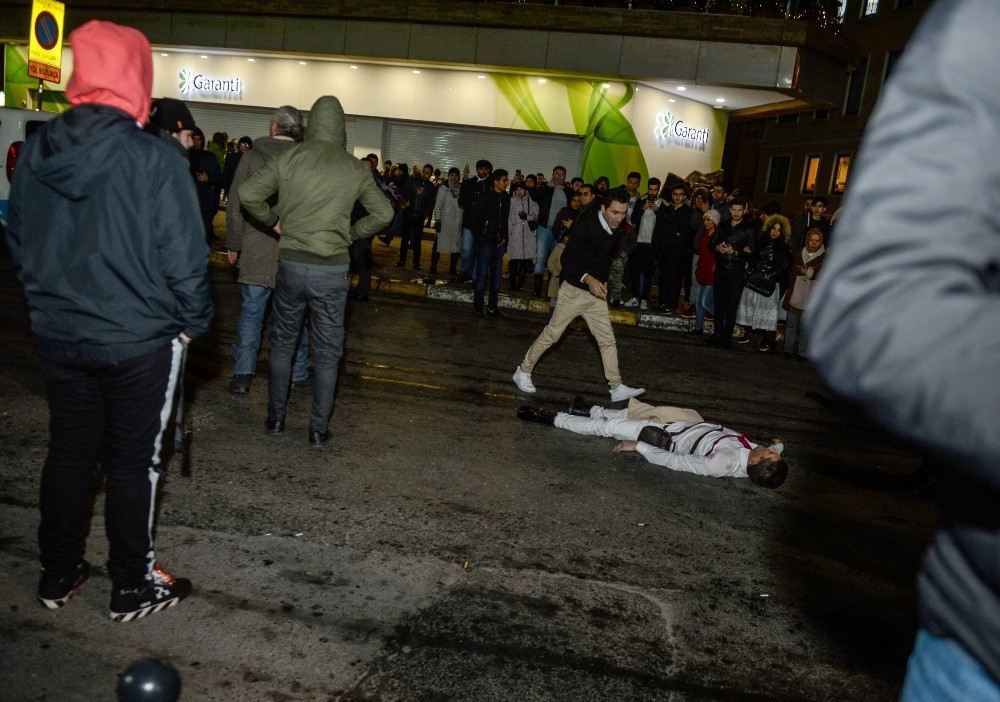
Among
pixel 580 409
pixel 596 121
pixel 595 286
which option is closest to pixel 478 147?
pixel 596 121

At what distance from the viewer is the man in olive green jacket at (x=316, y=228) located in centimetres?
563

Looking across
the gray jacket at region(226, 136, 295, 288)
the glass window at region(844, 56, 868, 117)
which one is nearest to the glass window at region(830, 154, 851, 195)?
the glass window at region(844, 56, 868, 117)

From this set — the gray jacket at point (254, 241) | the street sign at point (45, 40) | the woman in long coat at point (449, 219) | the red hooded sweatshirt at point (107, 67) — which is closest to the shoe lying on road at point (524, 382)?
the gray jacket at point (254, 241)

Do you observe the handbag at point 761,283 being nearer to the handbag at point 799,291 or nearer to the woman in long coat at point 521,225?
the handbag at point 799,291

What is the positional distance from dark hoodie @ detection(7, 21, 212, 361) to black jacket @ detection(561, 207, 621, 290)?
5155 millimetres

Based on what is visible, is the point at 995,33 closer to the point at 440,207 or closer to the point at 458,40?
the point at 440,207

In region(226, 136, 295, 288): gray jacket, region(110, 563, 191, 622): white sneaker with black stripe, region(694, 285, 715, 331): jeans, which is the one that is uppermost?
region(226, 136, 295, 288): gray jacket

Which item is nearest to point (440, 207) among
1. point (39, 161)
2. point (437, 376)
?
point (437, 376)

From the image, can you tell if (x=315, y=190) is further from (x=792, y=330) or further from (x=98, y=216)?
(x=792, y=330)

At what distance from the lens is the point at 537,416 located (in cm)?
693

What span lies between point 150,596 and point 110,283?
126 cm

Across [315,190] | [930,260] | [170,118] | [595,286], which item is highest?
[170,118]

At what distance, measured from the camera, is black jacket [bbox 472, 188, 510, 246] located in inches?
491

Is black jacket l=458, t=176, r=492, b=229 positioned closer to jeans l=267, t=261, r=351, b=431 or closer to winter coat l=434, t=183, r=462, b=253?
winter coat l=434, t=183, r=462, b=253
